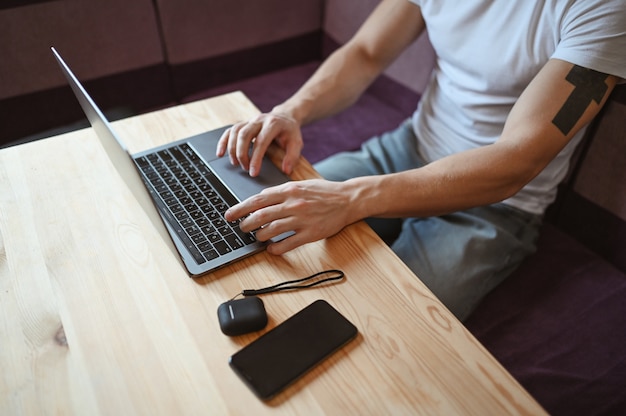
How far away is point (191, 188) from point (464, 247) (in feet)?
1.97

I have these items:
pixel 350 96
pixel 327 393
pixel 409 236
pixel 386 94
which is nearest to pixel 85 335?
pixel 327 393

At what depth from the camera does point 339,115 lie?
1.76 metres

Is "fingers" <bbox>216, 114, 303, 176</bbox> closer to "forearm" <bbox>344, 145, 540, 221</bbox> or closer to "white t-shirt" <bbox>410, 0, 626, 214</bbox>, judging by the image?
"forearm" <bbox>344, 145, 540, 221</bbox>

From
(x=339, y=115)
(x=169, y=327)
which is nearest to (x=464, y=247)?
(x=169, y=327)

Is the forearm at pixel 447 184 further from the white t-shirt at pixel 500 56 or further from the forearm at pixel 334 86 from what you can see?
the forearm at pixel 334 86

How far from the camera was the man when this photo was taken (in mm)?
825

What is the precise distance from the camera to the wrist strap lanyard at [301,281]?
683 mm

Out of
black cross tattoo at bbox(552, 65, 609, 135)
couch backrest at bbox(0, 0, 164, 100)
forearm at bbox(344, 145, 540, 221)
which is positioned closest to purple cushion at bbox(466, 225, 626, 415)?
forearm at bbox(344, 145, 540, 221)

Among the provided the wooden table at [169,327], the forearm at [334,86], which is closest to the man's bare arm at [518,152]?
the wooden table at [169,327]

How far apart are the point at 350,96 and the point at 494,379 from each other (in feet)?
2.86

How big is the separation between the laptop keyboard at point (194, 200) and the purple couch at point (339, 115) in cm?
60

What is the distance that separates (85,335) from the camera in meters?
0.63

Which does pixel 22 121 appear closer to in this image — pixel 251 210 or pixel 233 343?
pixel 251 210

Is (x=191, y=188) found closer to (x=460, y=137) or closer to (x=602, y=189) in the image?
(x=460, y=137)
